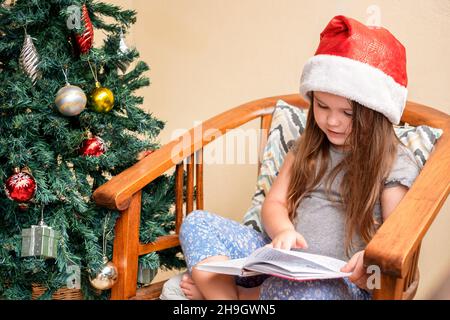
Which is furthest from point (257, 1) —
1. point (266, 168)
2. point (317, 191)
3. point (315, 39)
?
point (317, 191)

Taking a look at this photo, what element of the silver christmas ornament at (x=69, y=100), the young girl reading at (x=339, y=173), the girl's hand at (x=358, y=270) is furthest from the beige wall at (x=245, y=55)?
the silver christmas ornament at (x=69, y=100)

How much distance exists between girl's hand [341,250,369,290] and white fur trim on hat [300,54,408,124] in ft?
1.09

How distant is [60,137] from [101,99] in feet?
0.40

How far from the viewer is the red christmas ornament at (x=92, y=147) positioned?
1278mm

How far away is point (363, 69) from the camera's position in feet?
3.76

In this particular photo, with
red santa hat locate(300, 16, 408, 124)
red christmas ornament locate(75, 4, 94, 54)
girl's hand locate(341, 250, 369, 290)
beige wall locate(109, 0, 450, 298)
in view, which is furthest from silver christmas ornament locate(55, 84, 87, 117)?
beige wall locate(109, 0, 450, 298)

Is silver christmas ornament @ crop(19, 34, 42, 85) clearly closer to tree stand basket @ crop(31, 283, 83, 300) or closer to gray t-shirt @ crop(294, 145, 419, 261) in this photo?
tree stand basket @ crop(31, 283, 83, 300)

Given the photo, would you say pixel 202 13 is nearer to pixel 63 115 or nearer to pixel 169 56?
pixel 169 56

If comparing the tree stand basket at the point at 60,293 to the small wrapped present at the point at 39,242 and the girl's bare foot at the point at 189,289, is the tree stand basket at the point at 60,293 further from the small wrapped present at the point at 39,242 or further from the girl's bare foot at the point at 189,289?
the girl's bare foot at the point at 189,289

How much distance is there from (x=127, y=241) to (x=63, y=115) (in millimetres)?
308

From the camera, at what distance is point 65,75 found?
1.26m

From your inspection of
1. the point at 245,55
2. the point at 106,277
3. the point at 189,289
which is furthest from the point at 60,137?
the point at 245,55

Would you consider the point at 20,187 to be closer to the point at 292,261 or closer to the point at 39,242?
the point at 39,242

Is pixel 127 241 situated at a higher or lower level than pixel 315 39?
lower
